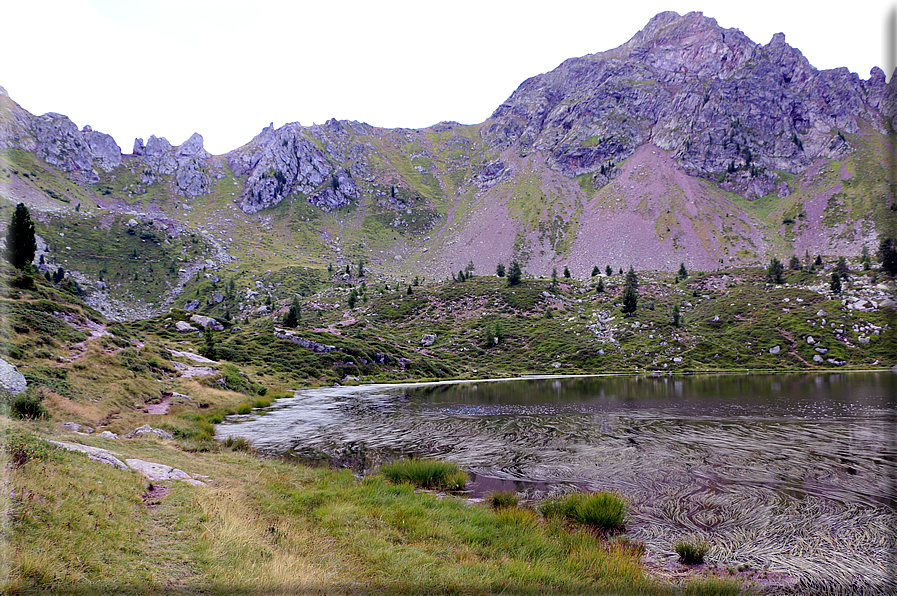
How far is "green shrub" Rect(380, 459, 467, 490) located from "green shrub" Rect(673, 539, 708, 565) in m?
8.03

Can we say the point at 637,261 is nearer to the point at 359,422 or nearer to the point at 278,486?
the point at 359,422

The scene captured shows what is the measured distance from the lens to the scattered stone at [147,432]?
64.0ft

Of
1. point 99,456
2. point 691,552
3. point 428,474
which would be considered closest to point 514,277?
point 428,474

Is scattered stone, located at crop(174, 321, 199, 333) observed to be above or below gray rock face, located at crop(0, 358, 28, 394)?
above

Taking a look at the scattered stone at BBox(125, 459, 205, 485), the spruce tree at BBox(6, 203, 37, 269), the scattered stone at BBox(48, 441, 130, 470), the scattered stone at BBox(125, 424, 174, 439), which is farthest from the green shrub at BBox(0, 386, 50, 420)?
the spruce tree at BBox(6, 203, 37, 269)

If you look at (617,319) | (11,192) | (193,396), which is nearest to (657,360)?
(617,319)

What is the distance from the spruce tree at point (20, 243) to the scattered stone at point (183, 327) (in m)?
27.6

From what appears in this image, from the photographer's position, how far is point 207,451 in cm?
1900

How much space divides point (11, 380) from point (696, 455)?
34.4 m

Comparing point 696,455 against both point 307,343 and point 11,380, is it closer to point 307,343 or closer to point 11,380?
point 11,380

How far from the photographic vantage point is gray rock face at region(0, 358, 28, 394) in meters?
17.9

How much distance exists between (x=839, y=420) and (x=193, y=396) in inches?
2030

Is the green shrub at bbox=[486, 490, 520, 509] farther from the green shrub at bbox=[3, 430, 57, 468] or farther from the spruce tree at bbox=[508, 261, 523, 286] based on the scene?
the spruce tree at bbox=[508, 261, 523, 286]

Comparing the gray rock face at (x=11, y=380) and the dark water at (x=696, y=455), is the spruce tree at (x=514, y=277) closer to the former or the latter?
the dark water at (x=696, y=455)
